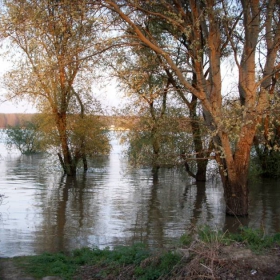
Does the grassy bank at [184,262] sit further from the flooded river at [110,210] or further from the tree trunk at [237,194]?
the tree trunk at [237,194]

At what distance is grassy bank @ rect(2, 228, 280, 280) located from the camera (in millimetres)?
6496

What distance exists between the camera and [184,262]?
22.4 feet

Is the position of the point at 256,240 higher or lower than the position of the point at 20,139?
lower

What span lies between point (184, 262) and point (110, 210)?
32.3 feet

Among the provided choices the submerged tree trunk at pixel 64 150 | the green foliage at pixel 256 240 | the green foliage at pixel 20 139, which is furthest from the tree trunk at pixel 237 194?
the green foliage at pixel 20 139

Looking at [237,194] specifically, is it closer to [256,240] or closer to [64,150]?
[256,240]

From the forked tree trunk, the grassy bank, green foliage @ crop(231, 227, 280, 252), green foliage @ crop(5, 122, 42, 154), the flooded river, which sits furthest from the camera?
green foliage @ crop(5, 122, 42, 154)

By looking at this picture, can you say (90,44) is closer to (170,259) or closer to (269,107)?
(269,107)

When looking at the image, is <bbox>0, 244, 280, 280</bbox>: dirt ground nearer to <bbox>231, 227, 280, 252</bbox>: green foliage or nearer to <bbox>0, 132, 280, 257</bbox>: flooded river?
<bbox>231, 227, 280, 252</bbox>: green foliage

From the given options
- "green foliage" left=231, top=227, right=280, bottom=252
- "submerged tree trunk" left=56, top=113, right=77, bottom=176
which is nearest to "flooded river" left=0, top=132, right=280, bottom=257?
"submerged tree trunk" left=56, top=113, right=77, bottom=176

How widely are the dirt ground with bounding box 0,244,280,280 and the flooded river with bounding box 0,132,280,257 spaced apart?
13.1 feet

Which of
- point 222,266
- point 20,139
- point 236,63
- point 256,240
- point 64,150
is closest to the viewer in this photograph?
point 222,266

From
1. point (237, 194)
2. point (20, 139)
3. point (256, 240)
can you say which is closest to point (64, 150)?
point (237, 194)

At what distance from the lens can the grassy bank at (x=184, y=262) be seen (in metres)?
6.50
